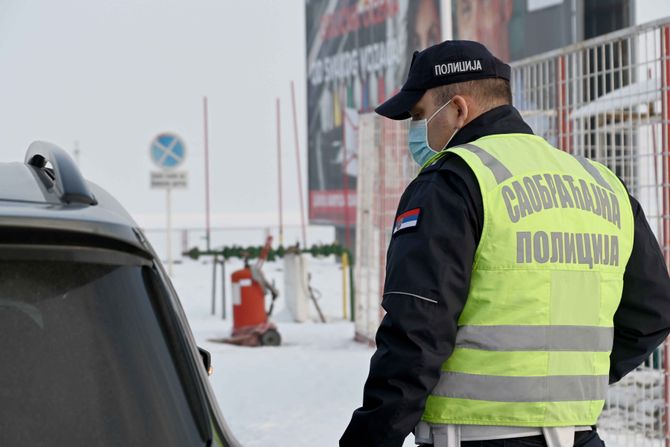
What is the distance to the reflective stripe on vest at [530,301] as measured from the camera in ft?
7.89

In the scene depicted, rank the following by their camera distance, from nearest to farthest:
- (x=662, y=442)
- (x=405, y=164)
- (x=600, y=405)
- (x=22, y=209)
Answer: (x=22, y=209) → (x=600, y=405) → (x=662, y=442) → (x=405, y=164)

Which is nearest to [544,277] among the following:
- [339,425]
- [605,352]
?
[605,352]

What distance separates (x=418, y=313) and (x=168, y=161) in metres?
16.0

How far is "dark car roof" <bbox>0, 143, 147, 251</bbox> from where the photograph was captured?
5.96 feet

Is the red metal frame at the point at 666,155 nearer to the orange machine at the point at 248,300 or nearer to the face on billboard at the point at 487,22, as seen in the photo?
the orange machine at the point at 248,300

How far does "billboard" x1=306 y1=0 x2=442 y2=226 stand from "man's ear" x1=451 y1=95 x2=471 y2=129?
18.7 meters

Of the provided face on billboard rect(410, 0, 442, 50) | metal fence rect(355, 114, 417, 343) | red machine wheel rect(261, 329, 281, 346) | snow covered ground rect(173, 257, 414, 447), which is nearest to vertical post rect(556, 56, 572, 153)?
snow covered ground rect(173, 257, 414, 447)

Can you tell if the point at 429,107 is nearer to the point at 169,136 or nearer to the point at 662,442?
the point at 662,442

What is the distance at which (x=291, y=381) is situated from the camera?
9125 mm

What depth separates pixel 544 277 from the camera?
2.45 meters

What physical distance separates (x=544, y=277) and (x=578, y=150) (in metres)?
4.39

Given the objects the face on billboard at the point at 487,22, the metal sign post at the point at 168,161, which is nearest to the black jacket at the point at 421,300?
the face on billboard at the point at 487,22

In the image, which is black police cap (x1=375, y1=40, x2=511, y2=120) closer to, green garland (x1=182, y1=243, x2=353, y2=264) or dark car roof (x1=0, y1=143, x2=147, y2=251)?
dark car roof (x1=0, y1=143, x2=147, y2=251)

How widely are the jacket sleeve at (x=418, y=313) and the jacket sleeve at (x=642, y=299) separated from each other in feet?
1.92
